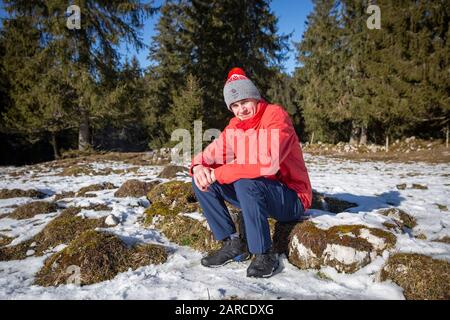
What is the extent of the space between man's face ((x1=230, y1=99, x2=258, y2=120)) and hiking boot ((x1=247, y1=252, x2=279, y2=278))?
136 centimetres

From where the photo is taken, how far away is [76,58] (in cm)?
1409

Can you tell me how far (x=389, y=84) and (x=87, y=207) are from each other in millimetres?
18755

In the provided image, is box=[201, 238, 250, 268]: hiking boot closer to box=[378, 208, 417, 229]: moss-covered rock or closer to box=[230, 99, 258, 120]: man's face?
box=[230, 99, 258, 120]: man's face

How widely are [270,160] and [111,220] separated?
239cm

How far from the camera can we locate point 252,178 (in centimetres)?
244

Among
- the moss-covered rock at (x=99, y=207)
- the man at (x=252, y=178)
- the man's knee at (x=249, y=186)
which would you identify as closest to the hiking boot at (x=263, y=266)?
the man at (x=252, y=178)

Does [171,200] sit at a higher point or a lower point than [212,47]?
lower

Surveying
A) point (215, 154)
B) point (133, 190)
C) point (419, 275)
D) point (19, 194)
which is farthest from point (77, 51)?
point (419, 275)

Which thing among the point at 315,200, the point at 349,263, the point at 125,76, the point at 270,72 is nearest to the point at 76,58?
the point at 125,76

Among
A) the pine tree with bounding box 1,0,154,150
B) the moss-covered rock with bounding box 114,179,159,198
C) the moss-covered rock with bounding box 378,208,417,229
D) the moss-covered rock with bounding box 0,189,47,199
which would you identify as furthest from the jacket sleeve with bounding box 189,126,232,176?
the pine tree with bounding box 1,0,154,150

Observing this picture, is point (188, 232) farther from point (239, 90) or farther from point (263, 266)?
point (239, 90)

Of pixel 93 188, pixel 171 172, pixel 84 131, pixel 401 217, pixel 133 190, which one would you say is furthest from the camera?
pixel 84 131

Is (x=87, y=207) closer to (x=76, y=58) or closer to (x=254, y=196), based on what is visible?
(x=254, y=196)

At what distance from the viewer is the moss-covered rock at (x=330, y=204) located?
412 cm
